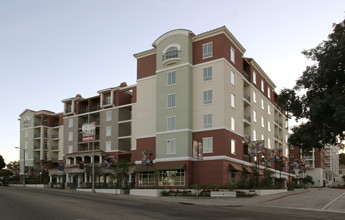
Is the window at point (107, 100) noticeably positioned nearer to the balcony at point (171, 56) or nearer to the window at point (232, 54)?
the balcony at point (171, 56)

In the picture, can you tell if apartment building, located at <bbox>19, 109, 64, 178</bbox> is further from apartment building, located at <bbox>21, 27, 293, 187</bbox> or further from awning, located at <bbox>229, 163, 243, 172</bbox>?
awning, located at <bbox>229, 163, 243, 172</bbox>

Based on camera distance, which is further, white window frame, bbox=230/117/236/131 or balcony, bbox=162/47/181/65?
balcony, bbox=162/47/181/65

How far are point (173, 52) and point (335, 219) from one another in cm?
3521

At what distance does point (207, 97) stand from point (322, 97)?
24.4 metres

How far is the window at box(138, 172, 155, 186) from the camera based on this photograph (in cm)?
5059

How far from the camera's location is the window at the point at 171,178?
154 ft

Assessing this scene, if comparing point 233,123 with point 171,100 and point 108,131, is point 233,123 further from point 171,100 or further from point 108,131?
point 108,131

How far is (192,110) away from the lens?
49000mm

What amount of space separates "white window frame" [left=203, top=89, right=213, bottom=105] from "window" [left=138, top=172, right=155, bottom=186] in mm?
12709

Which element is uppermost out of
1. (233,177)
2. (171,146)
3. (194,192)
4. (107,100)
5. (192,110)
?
(107,100)

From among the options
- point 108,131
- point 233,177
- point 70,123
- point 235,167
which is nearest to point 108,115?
point 108,131

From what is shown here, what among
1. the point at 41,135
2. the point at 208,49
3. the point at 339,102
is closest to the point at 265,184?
the point at 208,49

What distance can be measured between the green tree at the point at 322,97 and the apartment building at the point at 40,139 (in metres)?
69.7

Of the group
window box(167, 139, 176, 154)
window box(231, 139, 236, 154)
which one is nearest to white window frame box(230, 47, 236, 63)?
window box(231, 139, 236, 154)
